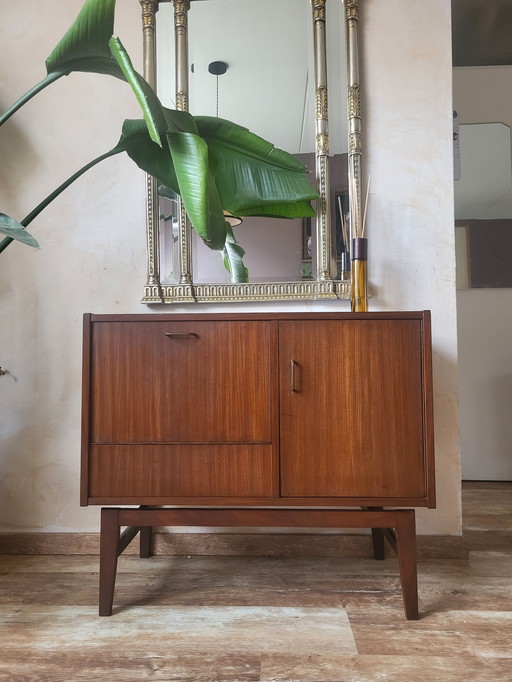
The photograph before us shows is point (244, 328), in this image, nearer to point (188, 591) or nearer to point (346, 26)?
point (188, 591)

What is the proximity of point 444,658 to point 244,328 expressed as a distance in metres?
0.80

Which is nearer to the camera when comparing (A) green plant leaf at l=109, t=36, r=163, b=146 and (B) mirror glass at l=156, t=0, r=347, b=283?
(A) green plant leaf at l=109, t=36, r=163, b=146

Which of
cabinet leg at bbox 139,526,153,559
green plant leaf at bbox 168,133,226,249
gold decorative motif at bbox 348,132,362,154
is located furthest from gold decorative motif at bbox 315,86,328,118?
cabinet leg at bbox 139,526,153,559

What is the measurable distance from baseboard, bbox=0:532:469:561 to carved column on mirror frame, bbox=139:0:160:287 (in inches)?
33.6

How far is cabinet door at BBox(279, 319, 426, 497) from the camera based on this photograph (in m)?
1.09

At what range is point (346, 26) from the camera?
1.51m

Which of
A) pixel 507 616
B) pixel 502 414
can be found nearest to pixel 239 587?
pixel 507 616

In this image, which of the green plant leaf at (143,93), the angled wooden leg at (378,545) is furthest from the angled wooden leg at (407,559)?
the green plant leaf at (143,93)

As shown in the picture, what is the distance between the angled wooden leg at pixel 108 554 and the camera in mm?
1109

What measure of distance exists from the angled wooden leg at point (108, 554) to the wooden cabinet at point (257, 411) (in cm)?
3

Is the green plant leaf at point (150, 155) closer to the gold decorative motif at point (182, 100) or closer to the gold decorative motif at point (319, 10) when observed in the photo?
the gold decorative motif at point (182, 100)

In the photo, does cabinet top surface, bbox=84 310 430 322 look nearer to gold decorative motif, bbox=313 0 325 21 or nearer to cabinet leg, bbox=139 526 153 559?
cabinet leg, bbox=139 526 153 559

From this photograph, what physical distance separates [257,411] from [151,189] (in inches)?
34.0

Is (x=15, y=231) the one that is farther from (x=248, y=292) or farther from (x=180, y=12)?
(x=180, y=12)
